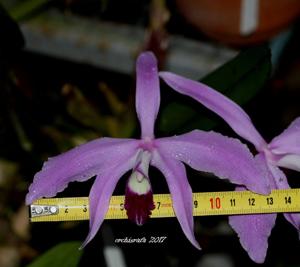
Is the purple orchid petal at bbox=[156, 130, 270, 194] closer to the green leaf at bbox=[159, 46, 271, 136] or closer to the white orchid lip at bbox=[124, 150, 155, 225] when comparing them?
the white orchid lip at bbox=[124, 150, 155, 225]

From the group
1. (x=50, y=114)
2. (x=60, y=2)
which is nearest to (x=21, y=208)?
(x=50, y=114)

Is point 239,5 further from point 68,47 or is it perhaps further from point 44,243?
point 44,243

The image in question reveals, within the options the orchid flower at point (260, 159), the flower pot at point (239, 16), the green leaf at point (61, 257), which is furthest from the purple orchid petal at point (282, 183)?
the flower pot at point (239, 16)

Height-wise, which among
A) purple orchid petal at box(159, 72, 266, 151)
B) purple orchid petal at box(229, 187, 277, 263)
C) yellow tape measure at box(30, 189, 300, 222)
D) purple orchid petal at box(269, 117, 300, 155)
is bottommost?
purple orchid petal at box(229, 187, 277, 263)

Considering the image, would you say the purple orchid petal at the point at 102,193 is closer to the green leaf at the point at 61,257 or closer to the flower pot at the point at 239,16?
the green leaf at the point at 61,257

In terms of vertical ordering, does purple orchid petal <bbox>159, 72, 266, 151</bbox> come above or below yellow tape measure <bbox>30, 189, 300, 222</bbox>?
above

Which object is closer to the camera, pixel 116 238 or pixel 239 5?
pixel 116 238

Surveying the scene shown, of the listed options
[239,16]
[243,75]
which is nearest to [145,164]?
[243,75]

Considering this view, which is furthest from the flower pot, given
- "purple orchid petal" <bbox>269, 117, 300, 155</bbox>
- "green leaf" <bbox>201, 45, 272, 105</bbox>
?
"purple orchid petal" <bbox>269, 117, 300, 155</bbox>
